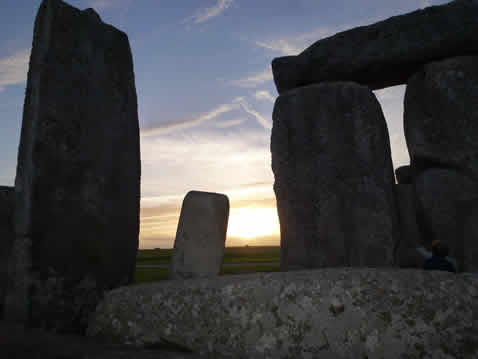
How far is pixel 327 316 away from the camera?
81.8 inches

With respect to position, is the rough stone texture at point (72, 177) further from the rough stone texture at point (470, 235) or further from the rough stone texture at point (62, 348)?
the rough stone texture at point (470, 235)

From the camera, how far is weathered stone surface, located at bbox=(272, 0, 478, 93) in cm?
454

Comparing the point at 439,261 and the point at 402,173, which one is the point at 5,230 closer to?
the point at 439,261

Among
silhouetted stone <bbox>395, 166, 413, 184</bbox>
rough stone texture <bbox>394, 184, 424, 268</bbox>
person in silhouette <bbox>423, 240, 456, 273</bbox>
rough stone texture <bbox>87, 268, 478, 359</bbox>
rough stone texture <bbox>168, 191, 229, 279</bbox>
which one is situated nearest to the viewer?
rough stone texture <bbox>87, 268, 478, 359</bbox>

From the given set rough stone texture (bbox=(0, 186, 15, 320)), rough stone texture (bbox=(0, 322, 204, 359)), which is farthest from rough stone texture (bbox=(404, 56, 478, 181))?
rough stone texture (bbox=(0, 186, 15, 320))

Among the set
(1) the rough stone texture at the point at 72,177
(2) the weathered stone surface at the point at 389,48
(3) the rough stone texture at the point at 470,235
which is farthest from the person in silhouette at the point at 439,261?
(1) the rough stone texture at the point at 72,177

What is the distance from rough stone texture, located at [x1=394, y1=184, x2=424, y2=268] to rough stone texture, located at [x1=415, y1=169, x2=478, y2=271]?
0.17m

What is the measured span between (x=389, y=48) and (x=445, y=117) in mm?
985

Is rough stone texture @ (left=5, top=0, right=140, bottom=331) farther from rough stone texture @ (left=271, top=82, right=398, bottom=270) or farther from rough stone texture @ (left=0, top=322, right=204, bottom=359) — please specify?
rough stone texture @ (left=271, top=82, right=398, bottom=270)

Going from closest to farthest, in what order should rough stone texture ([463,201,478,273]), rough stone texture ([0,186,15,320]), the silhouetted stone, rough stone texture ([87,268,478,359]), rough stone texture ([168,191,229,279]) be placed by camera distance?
rough stone texture ([87,268,478,359]) → rough stone texture ([0,186,15,320]) → rough stone texture ([463,201,478,273]) → rough stone texture ([168,191,229,279]) → the silhouetted stone

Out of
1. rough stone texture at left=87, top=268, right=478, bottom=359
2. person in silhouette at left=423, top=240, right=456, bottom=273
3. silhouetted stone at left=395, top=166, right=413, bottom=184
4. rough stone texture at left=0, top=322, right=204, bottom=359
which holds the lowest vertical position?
rough stone texture at left=0, top=322, right=204, bottom=359

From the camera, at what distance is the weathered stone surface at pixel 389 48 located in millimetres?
4535

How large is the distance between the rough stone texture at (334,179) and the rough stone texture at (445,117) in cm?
35

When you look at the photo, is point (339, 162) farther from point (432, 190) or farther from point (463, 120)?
point (463, 120)
